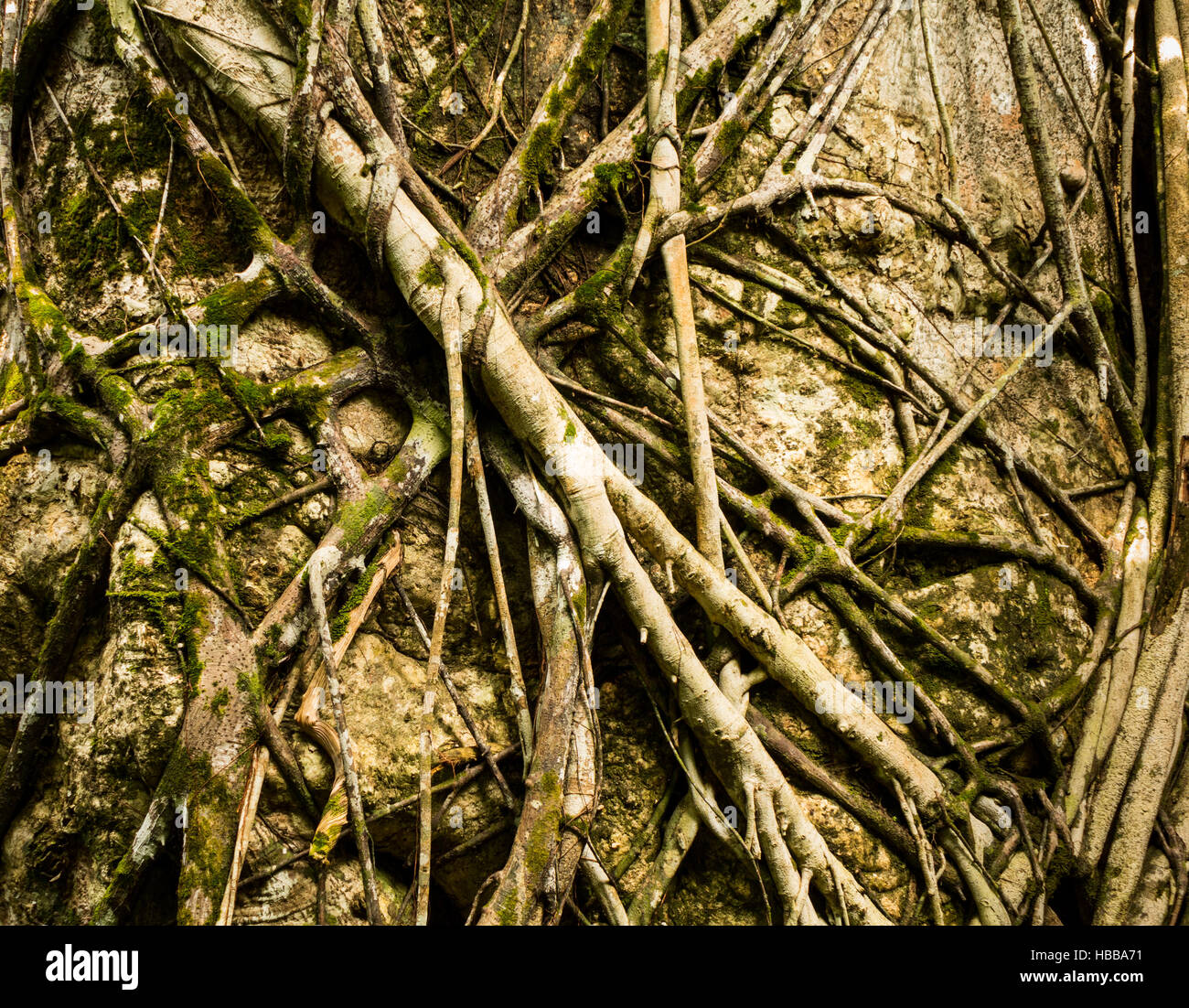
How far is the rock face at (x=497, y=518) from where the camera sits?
84.8 inches

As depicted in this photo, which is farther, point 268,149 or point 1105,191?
point 1105,191

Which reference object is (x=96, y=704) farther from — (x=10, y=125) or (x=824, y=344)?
(x=824, y=344)

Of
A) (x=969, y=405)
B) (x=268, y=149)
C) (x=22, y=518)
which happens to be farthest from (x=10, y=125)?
(x=969, y=405)

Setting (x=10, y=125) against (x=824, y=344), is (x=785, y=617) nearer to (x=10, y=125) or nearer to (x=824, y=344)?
(x=824, y=344)

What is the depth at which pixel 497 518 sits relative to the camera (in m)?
2.58

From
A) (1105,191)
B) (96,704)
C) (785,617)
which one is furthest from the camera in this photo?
(1105,191)

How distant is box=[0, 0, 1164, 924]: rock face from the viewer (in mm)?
2154

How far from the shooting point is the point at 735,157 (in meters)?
2.93

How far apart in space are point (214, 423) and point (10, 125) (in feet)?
4.38

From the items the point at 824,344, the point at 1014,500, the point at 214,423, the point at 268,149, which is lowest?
the point at 1014,500

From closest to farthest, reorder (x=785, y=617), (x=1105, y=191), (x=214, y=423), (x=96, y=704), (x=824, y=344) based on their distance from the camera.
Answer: (x=96, y=704), (x=214, y=423), (x=785, y=617), (x=824, y=344), (x=1105, y=191)

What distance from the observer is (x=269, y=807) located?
7.08ft

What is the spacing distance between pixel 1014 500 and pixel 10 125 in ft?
11.8

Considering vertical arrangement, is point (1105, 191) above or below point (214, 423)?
above
